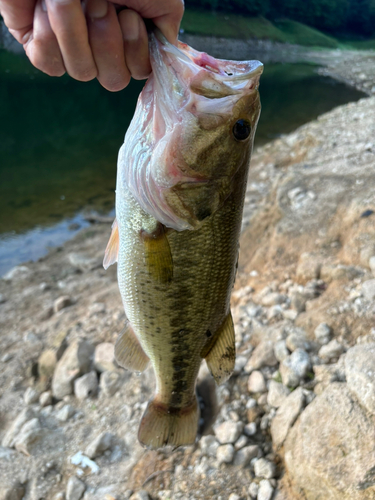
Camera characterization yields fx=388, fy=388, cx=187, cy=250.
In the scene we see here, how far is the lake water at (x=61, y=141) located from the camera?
9555 mm

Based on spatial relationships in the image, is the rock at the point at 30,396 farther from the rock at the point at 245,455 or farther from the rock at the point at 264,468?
the rock at the point at 264,468

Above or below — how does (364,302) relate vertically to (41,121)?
above

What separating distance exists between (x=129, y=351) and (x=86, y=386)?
1.60 metres

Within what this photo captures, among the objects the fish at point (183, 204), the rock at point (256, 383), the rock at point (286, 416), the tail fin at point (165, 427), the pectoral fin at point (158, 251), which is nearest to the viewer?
the fish at point (183, 204)

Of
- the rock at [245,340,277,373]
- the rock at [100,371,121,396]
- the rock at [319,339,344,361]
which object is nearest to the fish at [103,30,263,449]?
the rock at [245,340,277,373]

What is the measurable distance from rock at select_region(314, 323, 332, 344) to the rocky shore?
1 centimetres

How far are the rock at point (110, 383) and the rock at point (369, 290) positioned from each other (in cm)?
244

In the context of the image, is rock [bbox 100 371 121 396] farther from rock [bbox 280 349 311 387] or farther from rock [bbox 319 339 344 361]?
rock [bbox 319 339 344 361]

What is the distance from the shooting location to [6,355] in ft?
15.8

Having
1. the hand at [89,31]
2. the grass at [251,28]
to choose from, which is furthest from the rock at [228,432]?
the grass at [251,28]

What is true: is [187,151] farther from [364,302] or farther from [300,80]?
[300,80]

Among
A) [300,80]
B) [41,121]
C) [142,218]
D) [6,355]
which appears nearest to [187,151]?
[142,218]

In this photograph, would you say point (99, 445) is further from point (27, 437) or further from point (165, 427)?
point (165, 427)

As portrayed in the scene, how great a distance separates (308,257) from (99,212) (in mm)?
6874
